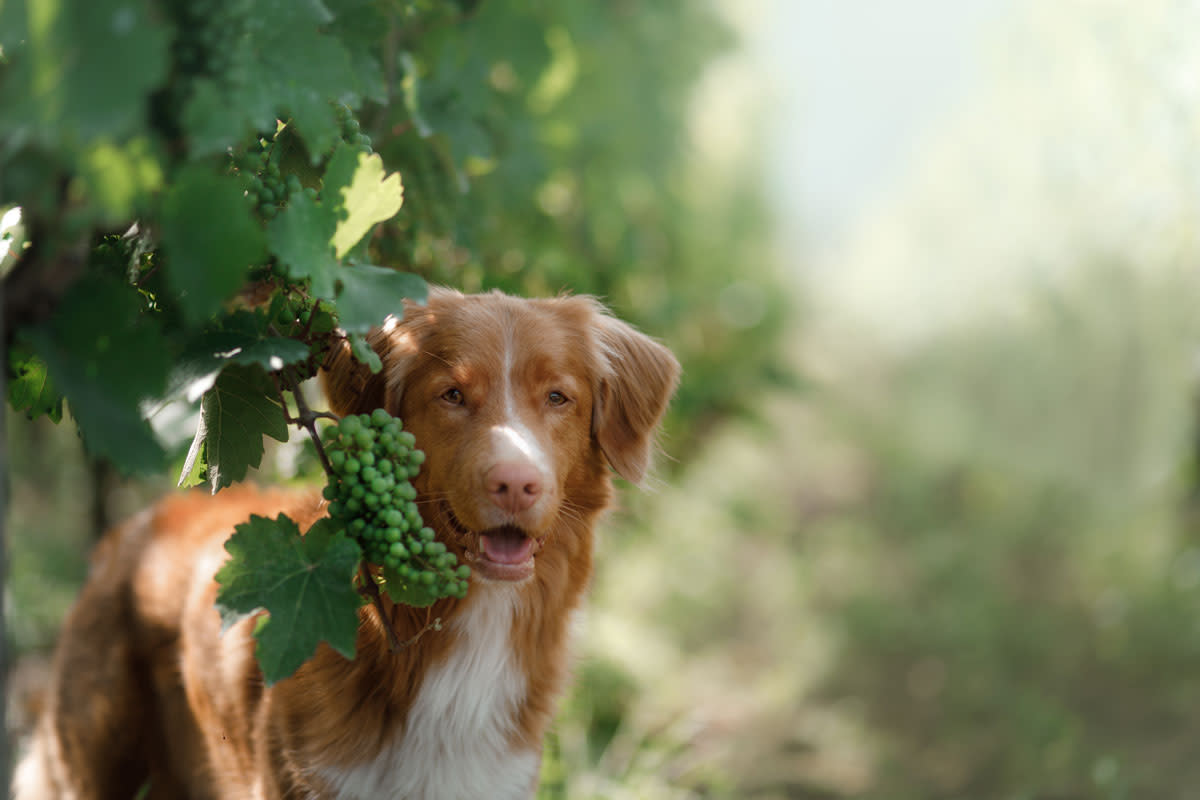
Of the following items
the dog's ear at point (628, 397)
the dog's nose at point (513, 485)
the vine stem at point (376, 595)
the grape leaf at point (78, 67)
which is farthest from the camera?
the dog's ear at point (628, 397)

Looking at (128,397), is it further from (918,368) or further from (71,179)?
(918,368)

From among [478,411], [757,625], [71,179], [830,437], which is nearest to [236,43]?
[71,179]

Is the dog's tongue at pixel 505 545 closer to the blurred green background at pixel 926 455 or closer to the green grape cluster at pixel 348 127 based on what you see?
the green grape cluster at pixel 348 127

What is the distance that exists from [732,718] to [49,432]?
6.19 meters

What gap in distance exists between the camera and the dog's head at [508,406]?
2051 mm

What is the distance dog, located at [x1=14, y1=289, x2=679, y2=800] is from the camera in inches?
84.4

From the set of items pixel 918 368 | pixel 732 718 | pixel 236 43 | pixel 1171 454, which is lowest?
pixel 732 718

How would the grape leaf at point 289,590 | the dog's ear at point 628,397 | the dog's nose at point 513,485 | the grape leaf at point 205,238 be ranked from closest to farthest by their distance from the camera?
the grape leaf at point 205,238, the grape leaf at point 289,590, the dog's nose at point 513,485, the dog's ear at point 628,397

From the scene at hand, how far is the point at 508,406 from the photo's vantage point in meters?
2.22

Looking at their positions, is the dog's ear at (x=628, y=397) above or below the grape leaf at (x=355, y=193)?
below

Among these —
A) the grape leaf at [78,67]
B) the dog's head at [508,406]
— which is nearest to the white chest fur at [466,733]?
the dog's head at [508,406]

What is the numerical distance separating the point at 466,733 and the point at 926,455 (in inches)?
381

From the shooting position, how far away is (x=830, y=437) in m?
12.8

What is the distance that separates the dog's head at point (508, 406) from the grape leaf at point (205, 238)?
0.75 m
